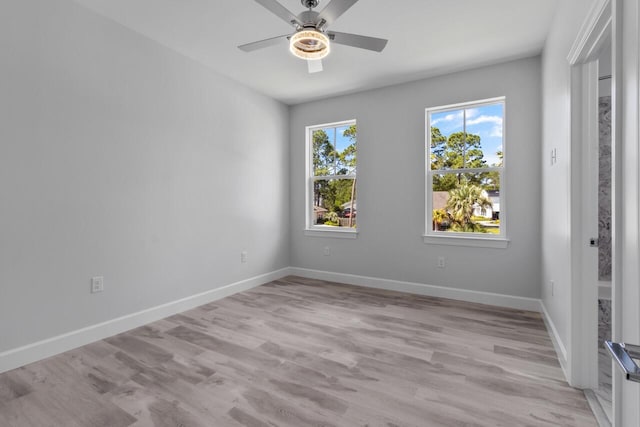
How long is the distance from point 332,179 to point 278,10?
2.82 m

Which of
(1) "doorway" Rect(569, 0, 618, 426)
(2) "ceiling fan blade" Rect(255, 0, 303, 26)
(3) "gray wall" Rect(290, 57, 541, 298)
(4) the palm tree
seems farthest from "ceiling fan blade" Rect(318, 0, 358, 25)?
(4) the palm tree

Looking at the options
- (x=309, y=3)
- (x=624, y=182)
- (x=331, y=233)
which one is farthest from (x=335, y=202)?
(x=624, y=182)

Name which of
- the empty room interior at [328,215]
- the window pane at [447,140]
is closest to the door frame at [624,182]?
the empty room interior at [328,215]

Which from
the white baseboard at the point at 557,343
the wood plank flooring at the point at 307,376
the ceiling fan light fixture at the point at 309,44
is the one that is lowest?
the wood plank flooring at the point at 307,376

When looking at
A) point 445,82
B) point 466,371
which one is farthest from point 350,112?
point 466,371

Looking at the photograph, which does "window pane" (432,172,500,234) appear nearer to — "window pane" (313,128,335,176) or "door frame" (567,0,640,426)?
"window pane" (313,128,335,176)

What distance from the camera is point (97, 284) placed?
2576mm

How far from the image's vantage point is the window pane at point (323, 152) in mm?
4621

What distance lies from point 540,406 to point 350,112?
144 inches

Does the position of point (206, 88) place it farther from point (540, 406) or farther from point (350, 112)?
point (540, 406)

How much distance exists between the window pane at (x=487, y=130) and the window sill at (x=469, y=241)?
0.85 meters

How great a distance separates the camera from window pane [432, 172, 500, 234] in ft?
11.6

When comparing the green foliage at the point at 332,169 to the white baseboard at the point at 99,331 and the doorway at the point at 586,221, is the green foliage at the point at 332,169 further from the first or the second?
the doorway at the point at 586,221

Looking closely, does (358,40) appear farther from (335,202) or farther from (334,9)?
(335,202)
